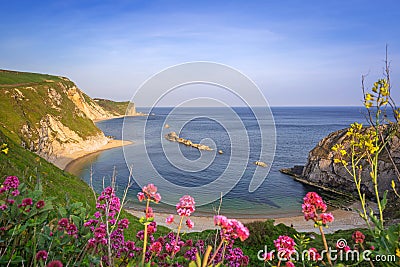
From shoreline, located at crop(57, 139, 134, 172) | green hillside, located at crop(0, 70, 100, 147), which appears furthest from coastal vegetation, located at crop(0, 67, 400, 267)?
green hillside, located at crop(0, 70, 100, 147)

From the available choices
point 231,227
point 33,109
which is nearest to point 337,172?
point 231,227

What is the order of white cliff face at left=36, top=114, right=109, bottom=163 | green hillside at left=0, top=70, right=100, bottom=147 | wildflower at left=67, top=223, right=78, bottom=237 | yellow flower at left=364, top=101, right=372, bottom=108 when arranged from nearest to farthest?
wildflower at left=67, top=223, right=78, bottom=237, yellow flower at left=364, top=101, right=372, bottom=108, green hillside at left=0, top=70, right=100, bottom=147, white cliff face at left=36, top=114, right=109, bottom=163

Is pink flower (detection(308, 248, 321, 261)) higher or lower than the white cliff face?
higher

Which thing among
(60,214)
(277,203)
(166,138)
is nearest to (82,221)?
(60,214)

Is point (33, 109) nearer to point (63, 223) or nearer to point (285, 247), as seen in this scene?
point (63, 223)

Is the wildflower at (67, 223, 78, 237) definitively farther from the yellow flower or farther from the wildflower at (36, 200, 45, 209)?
the yellow flower

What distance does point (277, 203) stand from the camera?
28719mm

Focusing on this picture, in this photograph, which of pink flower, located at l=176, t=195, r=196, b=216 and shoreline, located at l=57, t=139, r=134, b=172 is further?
shoreline, located at l=57, t=139, r=134, b=172

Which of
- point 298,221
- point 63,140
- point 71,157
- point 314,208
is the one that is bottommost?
point 298,221

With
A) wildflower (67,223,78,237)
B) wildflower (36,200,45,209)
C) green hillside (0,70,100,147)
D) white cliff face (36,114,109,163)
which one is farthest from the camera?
white cliff face (36,114,109,163)

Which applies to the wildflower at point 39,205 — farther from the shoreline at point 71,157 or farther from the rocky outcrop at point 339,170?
the shoreline at point 71,157

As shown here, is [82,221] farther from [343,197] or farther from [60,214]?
[343,197]

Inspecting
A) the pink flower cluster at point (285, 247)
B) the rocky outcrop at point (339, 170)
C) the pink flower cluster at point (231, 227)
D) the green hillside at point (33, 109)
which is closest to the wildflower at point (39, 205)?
the pink flower cluster at point (231, 227)

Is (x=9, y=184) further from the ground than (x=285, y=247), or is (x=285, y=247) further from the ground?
(x=9, y=184)
